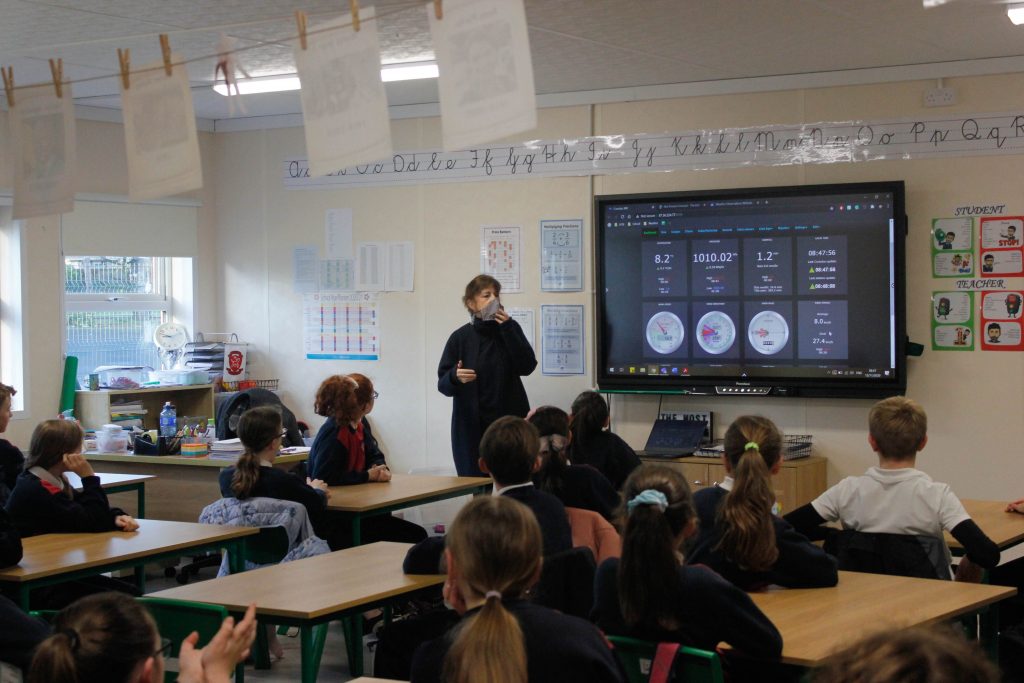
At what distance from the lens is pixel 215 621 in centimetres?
309

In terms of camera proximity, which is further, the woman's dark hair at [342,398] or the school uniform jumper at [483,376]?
the school uniform jumper at [483,376]

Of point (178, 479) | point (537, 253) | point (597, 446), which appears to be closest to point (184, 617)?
point (597, 446)

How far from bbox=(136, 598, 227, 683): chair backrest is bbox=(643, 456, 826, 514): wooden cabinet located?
3.50 m

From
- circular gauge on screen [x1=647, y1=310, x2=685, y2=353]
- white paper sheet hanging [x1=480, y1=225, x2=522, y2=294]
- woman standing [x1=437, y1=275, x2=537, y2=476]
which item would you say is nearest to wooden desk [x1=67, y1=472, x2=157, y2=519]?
woman standing [x1=437, y1=275, x2=537, y2=476]

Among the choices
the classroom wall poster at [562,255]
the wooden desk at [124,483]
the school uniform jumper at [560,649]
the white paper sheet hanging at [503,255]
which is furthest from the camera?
the white paper sheet hanging at [503,255]

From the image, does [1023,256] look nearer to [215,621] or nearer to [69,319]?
[215,621]

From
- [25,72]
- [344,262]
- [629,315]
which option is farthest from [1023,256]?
[25,72]

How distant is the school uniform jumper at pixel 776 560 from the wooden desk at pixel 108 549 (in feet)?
3.54

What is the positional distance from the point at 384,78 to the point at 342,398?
211 centimetres

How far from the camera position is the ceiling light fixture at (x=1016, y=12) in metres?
5.03

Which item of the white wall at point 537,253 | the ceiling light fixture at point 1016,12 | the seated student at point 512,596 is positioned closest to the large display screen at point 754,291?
the white wall at point 537,253

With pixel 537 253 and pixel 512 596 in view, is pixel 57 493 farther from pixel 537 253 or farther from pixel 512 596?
pixel 537 253

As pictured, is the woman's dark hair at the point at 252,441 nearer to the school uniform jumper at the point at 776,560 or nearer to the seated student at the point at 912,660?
the school uniform jumper at the point at 776,560

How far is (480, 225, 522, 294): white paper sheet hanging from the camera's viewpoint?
739 centimetres
